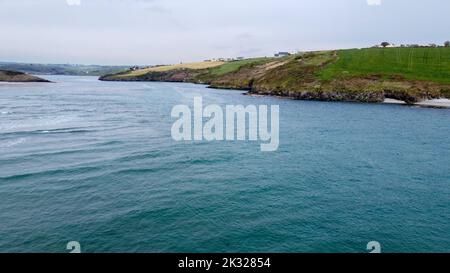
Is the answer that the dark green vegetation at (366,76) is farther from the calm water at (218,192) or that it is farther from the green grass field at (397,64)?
the calm water at (218,192)

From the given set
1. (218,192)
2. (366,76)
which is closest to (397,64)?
(366,76)

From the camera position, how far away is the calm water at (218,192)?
26062 millimetres

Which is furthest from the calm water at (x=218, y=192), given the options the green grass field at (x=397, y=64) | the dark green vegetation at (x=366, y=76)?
the green grass field at (x=397, y=64)

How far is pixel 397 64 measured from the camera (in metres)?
142

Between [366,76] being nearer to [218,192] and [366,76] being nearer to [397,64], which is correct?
[397,64]

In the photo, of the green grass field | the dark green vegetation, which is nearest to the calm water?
the dark green vegetation

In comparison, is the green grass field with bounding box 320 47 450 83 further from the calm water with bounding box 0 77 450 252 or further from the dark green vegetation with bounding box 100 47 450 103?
the calm water with bounding box 0 77 450 252

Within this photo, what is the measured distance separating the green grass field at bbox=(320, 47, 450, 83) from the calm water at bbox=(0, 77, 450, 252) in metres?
74.4

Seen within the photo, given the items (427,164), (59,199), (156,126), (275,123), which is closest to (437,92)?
Answer: (275,123)

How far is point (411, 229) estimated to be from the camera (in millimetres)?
28094

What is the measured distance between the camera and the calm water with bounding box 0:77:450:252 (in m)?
26.1

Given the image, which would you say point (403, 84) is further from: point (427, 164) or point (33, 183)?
point (33, 183)

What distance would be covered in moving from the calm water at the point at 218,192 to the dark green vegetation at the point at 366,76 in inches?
2334

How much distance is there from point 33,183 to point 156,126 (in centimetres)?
3419
